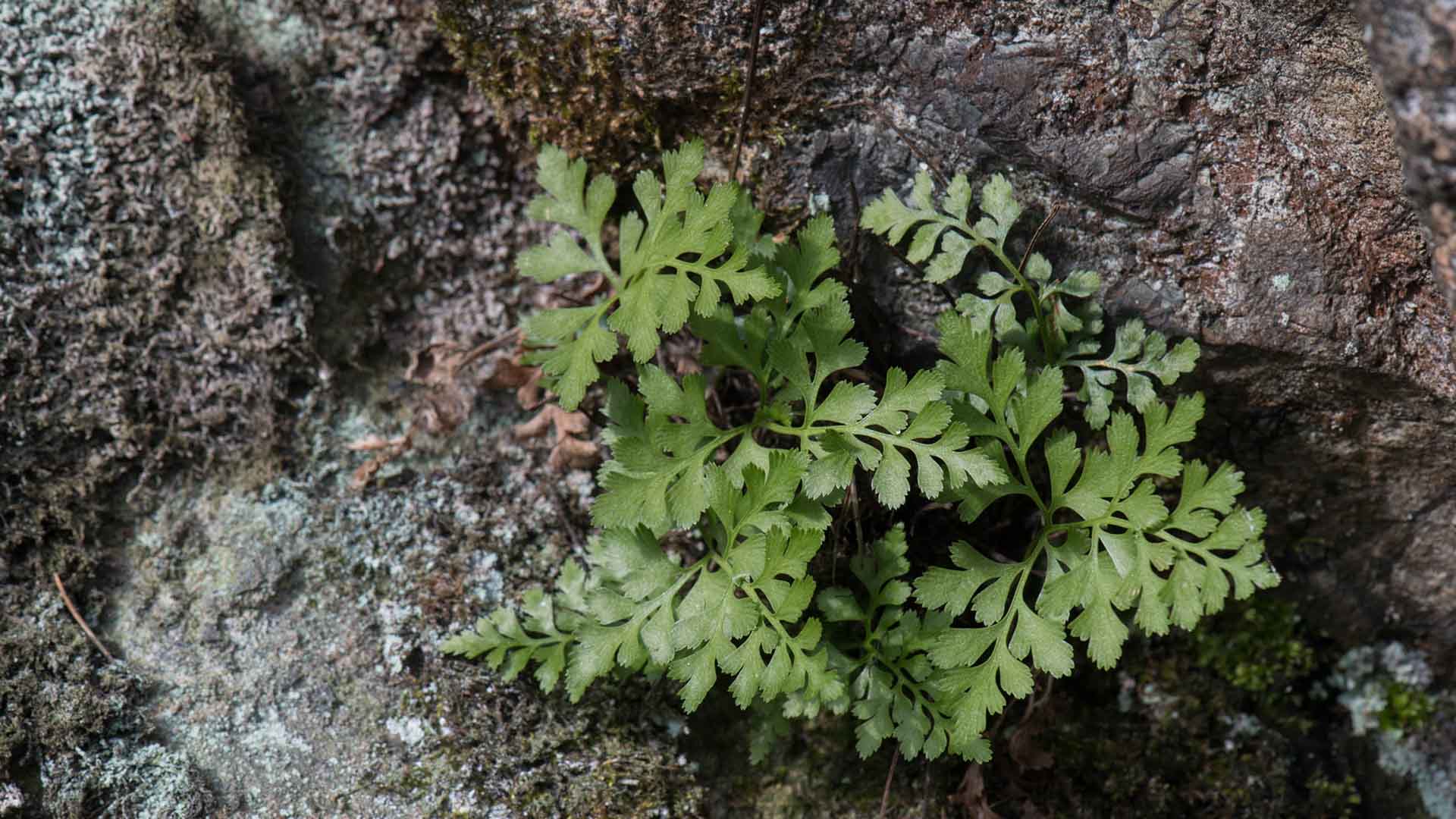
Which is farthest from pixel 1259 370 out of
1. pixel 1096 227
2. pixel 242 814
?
pixel 242 814

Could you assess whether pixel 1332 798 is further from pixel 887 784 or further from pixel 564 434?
pixel 564 434

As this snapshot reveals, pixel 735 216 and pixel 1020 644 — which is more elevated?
pixel 735 216

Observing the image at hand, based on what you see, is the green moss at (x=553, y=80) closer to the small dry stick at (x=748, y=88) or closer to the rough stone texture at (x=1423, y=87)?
the small dry stick at (x=748, y=88)

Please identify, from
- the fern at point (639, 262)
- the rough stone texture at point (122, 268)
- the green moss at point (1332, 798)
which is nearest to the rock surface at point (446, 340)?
the rough stone texture at point (122, 268)

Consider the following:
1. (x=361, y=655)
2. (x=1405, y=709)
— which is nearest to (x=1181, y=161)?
(x=1405, y=709)

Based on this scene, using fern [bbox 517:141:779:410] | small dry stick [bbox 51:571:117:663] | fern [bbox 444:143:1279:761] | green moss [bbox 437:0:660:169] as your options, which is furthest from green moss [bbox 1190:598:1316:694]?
small dry stick [bbox 51:571:117:663]

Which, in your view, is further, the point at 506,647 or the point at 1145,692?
the point at 1145,692

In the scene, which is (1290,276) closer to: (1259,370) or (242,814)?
(1259,370)
